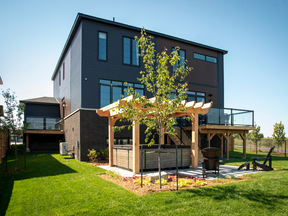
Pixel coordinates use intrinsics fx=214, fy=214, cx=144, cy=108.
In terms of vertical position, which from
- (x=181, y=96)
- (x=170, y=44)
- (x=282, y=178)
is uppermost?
(x=170, y=44)

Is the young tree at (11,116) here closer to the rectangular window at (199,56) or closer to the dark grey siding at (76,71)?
the dark grey siding at (76,71)

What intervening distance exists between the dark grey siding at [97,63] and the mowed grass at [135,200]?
7598mm

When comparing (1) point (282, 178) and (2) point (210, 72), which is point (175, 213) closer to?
(1) point (282, 178)

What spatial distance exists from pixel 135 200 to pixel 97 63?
10.6 metres

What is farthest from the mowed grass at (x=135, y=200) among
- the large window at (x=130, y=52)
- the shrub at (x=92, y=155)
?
the large window at (x=130, y=52)

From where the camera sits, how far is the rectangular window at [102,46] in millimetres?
14188

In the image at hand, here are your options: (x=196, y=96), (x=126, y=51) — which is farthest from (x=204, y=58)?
(x=126, y=51)

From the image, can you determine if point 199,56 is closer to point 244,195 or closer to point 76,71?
point 76,71

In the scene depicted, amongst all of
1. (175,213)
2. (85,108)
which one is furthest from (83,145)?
(175,213)

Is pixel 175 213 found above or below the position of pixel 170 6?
below

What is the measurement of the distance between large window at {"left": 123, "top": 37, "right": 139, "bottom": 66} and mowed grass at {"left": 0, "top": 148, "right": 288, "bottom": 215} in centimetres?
1003

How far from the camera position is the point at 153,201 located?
16.8ft

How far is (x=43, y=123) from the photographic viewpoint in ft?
63.7

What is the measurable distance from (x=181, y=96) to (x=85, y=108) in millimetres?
8551
